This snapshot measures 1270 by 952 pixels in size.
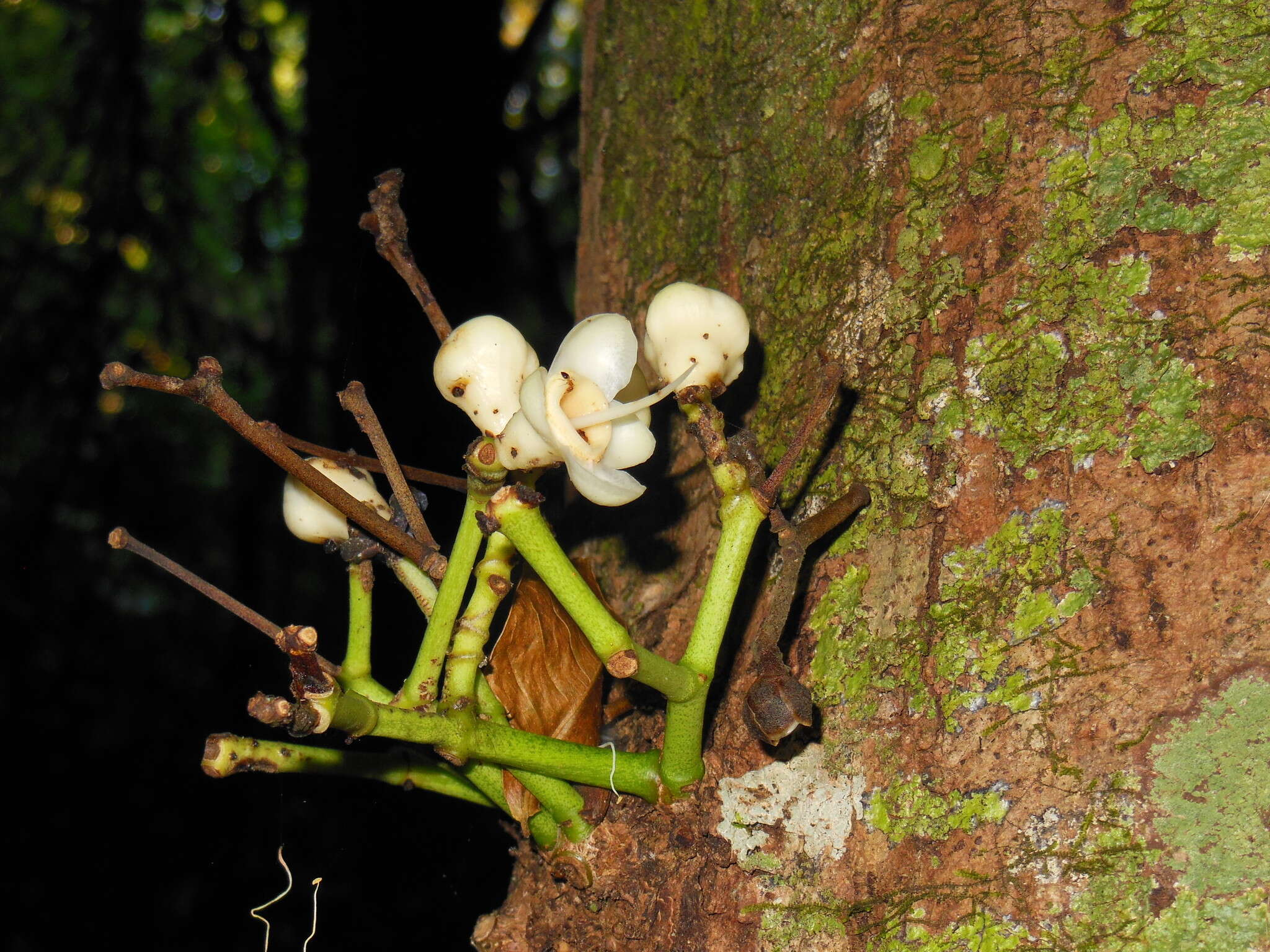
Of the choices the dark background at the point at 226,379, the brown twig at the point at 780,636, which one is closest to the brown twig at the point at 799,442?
the brown twig at the point at 780,636

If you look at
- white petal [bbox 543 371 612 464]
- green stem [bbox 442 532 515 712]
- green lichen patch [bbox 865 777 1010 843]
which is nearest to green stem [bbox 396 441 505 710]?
green stem [bbox 442 532 515 712]

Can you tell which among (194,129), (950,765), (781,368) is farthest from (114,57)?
(950,765)

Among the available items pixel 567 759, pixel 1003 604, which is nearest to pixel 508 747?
pixel 567 759

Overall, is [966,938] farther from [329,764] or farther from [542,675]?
[329,764]

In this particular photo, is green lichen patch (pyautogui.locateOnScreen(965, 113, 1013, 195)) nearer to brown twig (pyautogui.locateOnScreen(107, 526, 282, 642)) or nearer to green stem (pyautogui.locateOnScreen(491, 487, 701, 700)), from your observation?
green stem (pyautogui.locateOnScreen(491, 487, 701, 700))

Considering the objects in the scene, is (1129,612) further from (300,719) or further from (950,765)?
(300,719)
